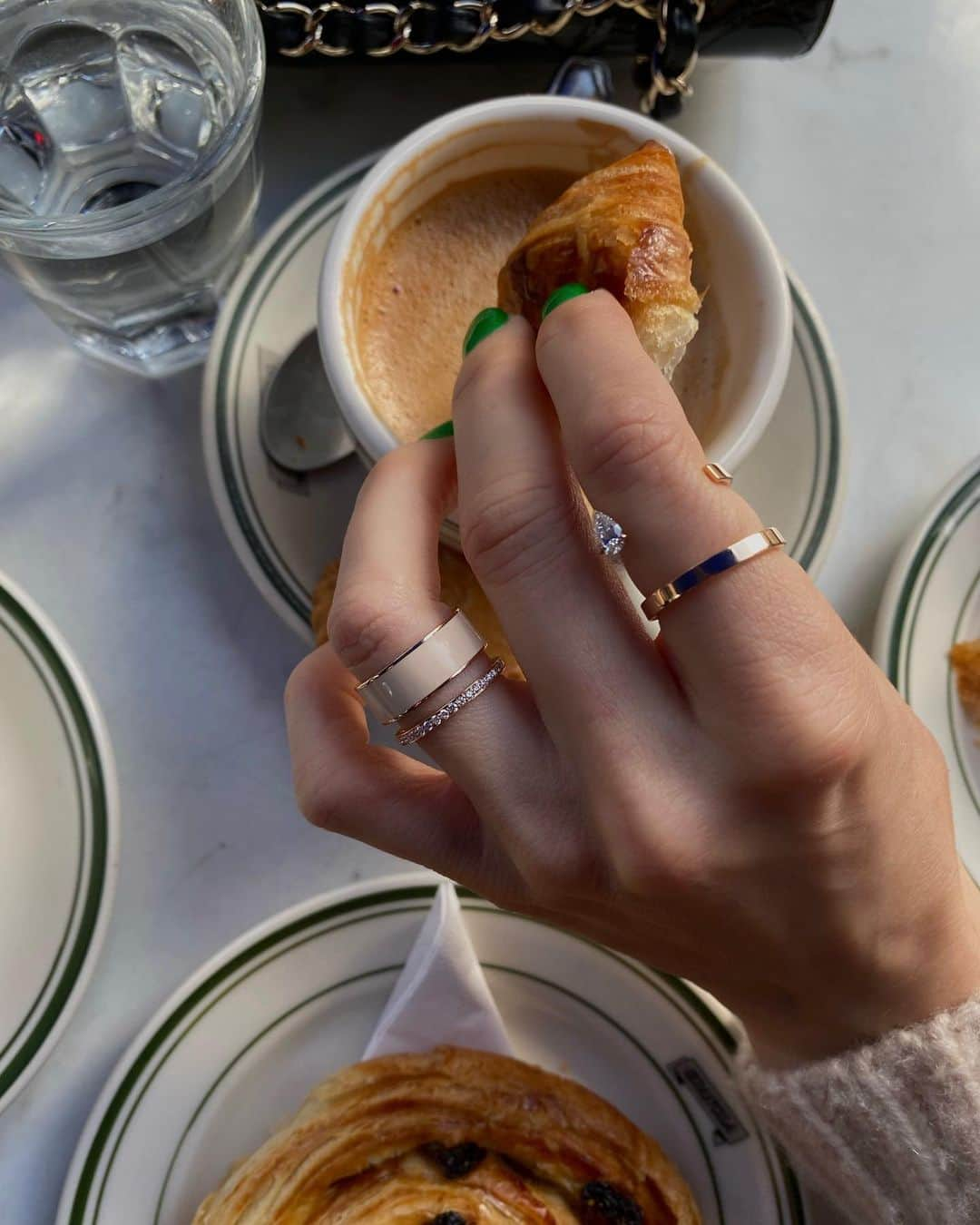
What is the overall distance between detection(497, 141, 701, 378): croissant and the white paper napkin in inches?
13.7

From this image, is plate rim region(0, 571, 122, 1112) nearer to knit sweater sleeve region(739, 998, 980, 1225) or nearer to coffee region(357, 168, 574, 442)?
coffee region(357, 168, 574, 442)

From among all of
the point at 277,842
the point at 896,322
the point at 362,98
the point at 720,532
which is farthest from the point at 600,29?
the point at 277,842

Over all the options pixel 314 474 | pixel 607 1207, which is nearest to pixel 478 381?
pixel 314 474

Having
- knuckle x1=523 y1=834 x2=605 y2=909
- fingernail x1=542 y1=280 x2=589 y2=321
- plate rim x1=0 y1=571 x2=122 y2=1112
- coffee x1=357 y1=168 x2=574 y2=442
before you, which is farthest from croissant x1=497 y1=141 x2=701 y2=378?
plate rim x1=0 y1=571 x2=122 y2=1112

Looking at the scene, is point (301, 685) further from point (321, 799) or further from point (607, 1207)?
point (607, 1207)

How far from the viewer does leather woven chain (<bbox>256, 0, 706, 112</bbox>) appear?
2.25 feet

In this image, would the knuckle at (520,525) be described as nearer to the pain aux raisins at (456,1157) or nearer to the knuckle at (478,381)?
the knuckle at (478,381)

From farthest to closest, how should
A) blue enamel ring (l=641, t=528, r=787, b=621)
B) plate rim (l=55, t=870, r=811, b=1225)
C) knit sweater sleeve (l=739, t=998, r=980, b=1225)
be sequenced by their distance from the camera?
plate rim (l=55, t=870, r=811, b=1225) < knit sweater sleeve (l=739, t=998, r=980, b=1225) < blue enamel ring (l=641, t=528, r=787, b=621)

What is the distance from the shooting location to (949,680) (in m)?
0.72

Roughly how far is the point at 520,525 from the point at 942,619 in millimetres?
408

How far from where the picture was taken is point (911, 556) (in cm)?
Answer: 72

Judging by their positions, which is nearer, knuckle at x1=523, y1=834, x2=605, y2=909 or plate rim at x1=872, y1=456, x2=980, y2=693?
knuckle at x1=523, y1=834, x2=605, y2=909

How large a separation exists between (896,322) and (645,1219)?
2.10 feet

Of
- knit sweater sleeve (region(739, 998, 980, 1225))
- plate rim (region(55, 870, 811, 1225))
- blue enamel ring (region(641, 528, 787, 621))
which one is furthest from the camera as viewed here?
plate rim (region(55, 870, 811, 1225))
